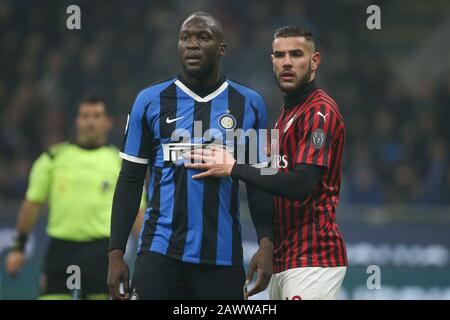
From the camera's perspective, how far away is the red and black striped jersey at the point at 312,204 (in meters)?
4.62

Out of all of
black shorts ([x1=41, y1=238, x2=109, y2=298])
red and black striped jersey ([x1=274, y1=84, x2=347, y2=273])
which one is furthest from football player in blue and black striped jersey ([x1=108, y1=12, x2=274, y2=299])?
black shorts ([x1=41, y1=238, x2=109, y2=298])

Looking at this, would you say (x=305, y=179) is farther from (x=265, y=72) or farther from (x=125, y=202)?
(x=265, y=72)

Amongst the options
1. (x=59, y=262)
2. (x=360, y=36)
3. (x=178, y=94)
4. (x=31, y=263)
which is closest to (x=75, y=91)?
(x=31, y=263)

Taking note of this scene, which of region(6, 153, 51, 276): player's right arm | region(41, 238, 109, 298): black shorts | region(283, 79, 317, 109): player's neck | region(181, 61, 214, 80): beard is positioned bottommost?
region(41, 238, 109, 298): black shorts

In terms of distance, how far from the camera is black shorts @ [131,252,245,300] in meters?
4.36

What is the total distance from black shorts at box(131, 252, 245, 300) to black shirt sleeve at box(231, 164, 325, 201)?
46cm

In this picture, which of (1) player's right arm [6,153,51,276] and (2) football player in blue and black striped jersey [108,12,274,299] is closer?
(2) football player in blue and black striped jersey [108,12,274,299]

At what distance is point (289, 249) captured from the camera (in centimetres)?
469

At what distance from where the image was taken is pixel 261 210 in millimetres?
4590

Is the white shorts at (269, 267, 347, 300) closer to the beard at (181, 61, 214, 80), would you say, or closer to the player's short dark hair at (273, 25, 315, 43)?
the beard at (181, 61, 214, 80)

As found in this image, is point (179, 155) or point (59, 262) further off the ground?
point (179, 155)

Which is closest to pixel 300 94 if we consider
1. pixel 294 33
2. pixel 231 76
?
pixel 294 33

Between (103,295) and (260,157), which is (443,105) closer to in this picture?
(103,295)

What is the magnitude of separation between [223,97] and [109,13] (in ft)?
28.4
